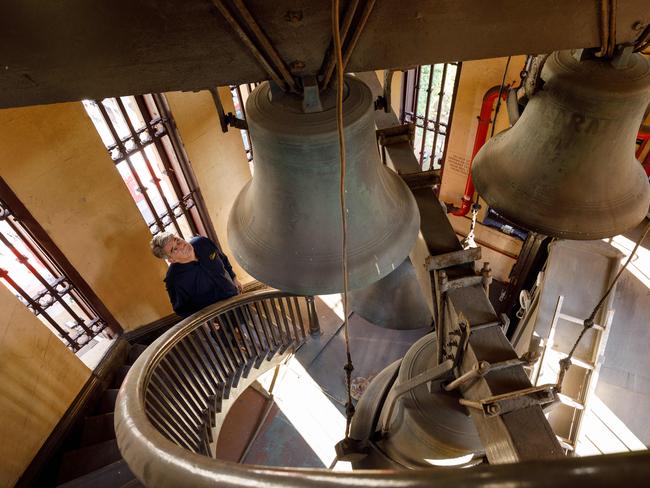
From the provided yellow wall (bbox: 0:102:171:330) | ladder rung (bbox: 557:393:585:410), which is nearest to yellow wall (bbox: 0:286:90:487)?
yellow wall (bbox: 0:102:171:330)

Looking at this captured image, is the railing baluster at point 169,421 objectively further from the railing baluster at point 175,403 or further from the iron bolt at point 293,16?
the iron bolt at point 293,16

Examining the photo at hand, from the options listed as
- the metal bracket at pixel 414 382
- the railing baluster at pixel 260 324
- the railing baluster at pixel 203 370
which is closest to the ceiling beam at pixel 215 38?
the metal bracket at pixel 414 382

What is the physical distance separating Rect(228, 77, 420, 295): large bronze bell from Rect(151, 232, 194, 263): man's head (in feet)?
7.01

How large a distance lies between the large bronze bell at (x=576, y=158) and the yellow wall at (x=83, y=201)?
9.94 feet

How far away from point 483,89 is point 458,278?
12.5ft

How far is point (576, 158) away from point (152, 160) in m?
3.77

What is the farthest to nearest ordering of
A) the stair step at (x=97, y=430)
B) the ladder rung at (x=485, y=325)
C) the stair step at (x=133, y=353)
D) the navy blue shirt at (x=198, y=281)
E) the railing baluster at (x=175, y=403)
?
the stair step at (x=133, y=353)
the stair step at (x=97, y=430)
the navy blue shirt at (x=198, y=281)
the railing baluster at (x=175, y=403)
the ladder rung at (x=485, y=325)

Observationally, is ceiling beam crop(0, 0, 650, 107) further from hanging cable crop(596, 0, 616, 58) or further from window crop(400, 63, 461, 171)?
window crop(400, 63, 461, 171)

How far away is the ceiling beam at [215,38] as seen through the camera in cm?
70

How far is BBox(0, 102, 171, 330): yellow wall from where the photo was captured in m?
2.93

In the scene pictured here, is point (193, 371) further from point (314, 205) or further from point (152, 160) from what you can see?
point (314, 205)

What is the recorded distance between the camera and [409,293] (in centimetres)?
221

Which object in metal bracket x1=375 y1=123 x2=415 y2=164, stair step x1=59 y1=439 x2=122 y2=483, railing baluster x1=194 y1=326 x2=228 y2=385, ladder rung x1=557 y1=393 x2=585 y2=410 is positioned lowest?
ladder rung x1=557 y1=393 x2=585 y2=410

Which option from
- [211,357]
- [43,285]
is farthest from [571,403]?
[43,285]
